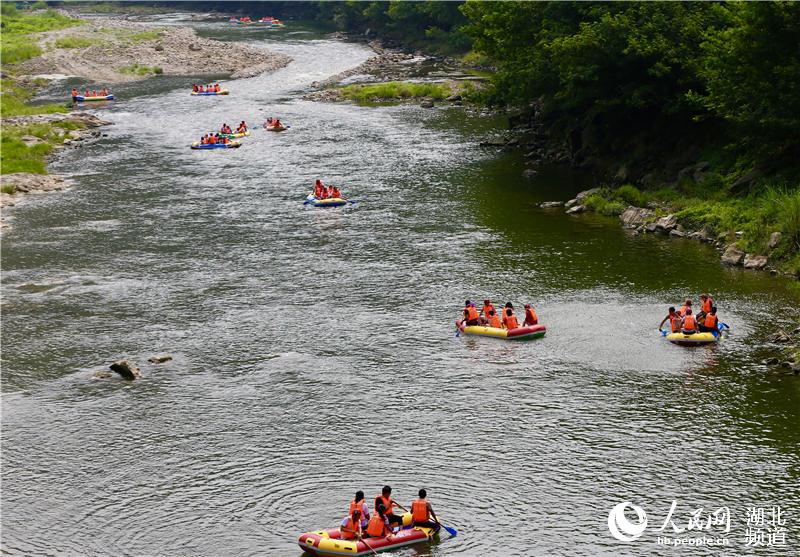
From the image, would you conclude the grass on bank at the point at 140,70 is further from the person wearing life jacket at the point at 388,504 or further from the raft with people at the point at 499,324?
the person wearing life jacket at the point at 388,504

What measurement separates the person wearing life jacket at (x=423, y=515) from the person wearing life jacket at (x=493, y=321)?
15.4 m

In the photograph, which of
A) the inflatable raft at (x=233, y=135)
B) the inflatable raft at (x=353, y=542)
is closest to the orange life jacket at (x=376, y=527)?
the inflatable raft at (x=353, y=542)

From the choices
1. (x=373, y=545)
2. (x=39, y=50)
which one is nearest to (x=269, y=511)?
(x=373, y=545)

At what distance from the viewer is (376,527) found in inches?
1184

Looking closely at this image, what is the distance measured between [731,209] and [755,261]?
5.58 meters

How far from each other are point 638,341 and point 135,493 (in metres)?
22.1

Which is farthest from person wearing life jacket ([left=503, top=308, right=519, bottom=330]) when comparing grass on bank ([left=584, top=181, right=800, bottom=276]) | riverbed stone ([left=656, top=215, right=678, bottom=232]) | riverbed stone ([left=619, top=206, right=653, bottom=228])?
riverbed stone ([left=619, top=206, right=653, bottom=228])

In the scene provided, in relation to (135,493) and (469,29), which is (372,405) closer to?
(135,493)

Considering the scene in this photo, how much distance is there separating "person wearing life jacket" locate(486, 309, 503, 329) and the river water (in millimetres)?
1543

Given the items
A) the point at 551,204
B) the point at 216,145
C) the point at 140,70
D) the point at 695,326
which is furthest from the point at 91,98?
the point at 695,326

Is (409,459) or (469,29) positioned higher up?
(469,29)

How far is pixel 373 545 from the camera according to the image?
29828 mm

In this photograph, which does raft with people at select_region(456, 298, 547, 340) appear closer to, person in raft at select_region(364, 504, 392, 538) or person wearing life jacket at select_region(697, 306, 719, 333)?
person wearing life jacket at select_region(697, 306, 719, 333)

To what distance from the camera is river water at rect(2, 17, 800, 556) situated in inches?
1254
